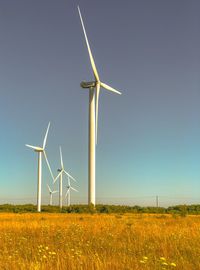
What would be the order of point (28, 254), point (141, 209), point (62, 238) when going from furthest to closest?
point (141, 209), point (62, 238), point (28, 254)

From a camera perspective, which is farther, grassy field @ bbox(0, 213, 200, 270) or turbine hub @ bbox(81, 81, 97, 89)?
turbine hub @ bbox(81, 81, 97, 89)

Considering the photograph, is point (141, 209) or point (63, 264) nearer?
point (63, 264)

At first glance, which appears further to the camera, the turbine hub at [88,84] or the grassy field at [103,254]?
the turbine hub at [88,84]

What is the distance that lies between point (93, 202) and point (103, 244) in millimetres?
39829

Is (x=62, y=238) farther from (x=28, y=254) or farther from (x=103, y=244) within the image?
(x=28, y=254)

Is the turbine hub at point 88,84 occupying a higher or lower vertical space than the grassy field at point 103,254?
higher

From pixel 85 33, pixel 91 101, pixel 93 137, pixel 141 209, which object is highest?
pixel 85 33

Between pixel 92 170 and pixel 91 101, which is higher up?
pixel 91 101

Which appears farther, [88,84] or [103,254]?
[88,84]

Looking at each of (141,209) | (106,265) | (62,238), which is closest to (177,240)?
(62,238)

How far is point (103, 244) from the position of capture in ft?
43.9

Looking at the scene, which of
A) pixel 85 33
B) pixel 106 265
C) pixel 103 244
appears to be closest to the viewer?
pixel 106 265

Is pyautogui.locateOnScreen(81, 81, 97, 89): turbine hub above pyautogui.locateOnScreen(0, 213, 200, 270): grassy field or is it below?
above

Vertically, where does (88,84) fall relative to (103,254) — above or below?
above
